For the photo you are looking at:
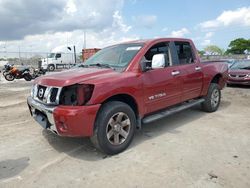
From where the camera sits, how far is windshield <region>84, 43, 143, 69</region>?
4.79 meters

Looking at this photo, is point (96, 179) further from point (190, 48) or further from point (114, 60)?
point (190, 48)

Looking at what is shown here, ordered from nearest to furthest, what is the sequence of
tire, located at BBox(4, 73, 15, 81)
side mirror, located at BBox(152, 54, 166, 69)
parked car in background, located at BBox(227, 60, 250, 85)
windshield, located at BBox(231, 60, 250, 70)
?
side mirror, located at BBox(152, 54, 166, 69)
parked car in background, located at BBox(227, 60, 250, 85)
windshield, located at BBox(231, 60, 250, 70)
tire, located at BBox(4, 73, 15, 81)

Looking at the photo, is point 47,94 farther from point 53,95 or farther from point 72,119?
point 72,119

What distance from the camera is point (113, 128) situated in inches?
165

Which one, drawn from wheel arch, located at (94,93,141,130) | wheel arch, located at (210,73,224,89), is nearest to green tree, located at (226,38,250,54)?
wheel arch, located at (210,73,224,89)

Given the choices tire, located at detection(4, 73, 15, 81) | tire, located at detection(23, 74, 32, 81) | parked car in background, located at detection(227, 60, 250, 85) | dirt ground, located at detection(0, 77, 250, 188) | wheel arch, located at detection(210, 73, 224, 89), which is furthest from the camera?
tire, located at detection(23, 74, 32, 81)

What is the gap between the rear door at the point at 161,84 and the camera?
473 cm

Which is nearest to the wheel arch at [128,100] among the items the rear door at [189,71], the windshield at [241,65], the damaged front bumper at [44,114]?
the damaged front bumper at [44,114]

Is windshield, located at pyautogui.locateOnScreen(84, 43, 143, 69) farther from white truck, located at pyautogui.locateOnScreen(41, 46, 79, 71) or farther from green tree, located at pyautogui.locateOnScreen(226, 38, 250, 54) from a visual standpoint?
green tree, located at pyautogui.locateOnScreen(226, 38, 250, 54)

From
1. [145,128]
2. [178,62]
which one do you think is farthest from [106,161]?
[178,62]

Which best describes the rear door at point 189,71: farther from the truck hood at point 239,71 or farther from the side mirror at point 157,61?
the truck hood at point 239,71

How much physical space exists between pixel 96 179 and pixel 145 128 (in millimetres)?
2309

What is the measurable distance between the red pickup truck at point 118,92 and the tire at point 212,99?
2.06 feet

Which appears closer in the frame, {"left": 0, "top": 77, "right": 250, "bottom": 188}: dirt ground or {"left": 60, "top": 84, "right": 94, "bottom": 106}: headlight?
{"left": 0, "top": 77, "right": 250, "bottom": 188}: dirt ground
